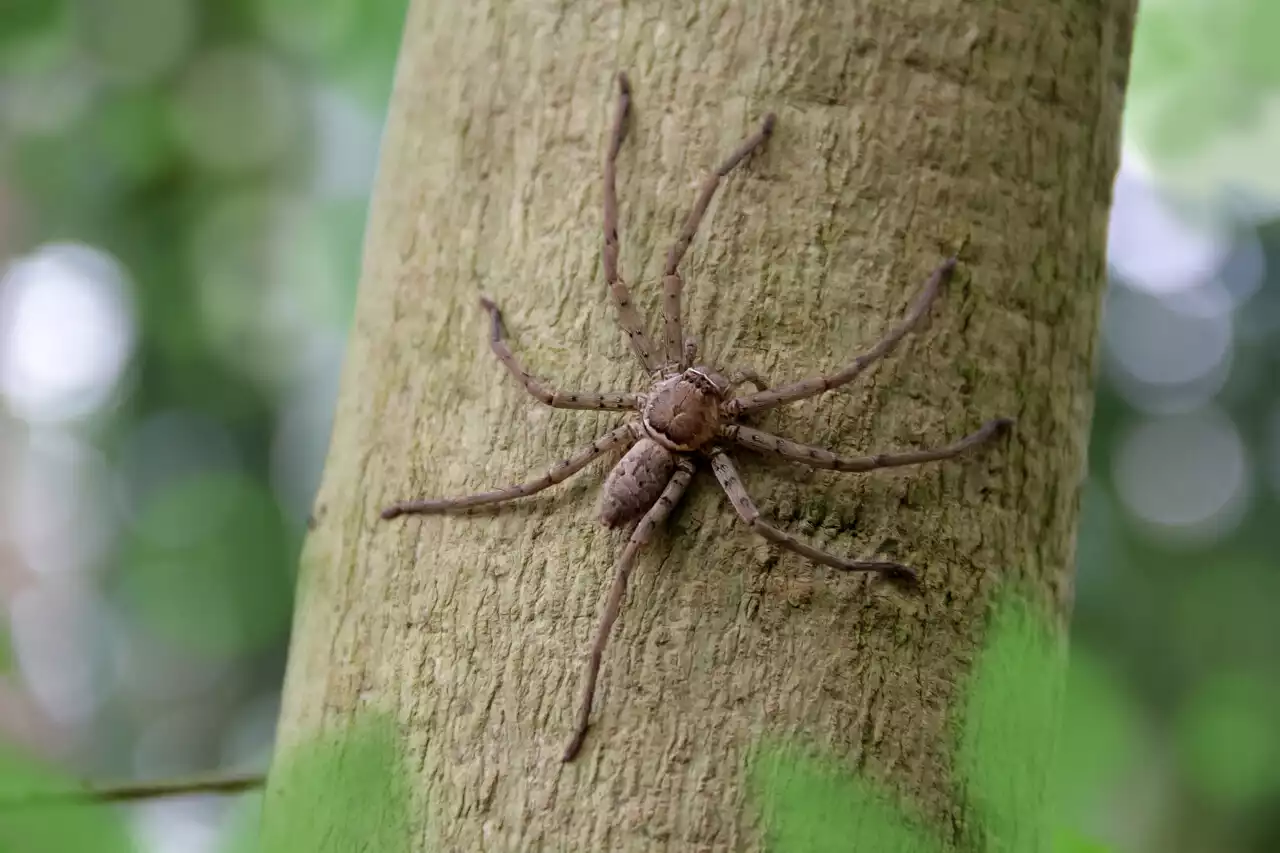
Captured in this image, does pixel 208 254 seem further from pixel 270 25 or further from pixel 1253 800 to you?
pixel 1253 800

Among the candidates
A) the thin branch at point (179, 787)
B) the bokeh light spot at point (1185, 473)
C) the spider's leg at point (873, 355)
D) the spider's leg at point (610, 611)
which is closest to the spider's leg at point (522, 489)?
the spider's leg at point (610, 611)

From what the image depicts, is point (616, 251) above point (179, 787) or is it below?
above

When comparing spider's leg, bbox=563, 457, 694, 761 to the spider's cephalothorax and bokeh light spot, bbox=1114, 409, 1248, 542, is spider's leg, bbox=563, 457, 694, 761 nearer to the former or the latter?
the spider's cephalothorax

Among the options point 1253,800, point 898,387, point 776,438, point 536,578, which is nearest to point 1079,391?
point 898,387

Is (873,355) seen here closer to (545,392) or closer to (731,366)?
(731,366)

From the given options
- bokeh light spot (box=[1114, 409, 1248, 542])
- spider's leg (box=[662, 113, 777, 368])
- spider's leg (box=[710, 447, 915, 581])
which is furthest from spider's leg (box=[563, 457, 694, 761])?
bokeh light spot (box=[1114, 409, 1248, 542])

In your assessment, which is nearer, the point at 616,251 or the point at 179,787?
the point at 616,251

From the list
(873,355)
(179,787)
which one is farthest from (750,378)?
(179,787)
